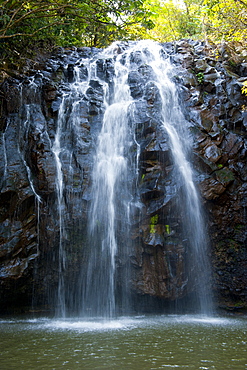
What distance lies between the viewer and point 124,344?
198 inches

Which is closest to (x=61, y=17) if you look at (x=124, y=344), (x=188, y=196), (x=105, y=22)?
(x=105, y=22)

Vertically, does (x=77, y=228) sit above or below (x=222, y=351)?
above

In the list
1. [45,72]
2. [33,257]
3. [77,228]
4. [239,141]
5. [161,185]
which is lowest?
[33,257]

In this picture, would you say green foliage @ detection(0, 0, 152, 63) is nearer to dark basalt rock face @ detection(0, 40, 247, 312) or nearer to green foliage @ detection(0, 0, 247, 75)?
green foliage @ detection(0, 0, 247, 75)

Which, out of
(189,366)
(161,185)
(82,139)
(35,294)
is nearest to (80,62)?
(82,139)

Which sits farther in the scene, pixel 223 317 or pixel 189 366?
pixel 223 317

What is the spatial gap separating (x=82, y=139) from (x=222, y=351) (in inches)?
283

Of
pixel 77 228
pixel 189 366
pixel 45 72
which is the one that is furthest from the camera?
pixel 45 72

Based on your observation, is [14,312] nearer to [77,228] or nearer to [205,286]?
[77,228]

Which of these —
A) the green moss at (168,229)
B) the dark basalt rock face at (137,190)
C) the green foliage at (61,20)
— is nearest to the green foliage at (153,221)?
the dark basalt rock face at (137,190)

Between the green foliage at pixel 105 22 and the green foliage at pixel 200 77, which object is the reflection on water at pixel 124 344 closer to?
the green foliage at pixel 105 22

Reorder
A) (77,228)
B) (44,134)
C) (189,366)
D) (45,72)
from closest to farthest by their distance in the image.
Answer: (189,366) < (77,228) < (44,134) < (45,72)

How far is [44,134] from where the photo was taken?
953 centimetres

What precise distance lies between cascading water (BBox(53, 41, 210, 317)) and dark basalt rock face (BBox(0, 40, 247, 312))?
0.50 feet
